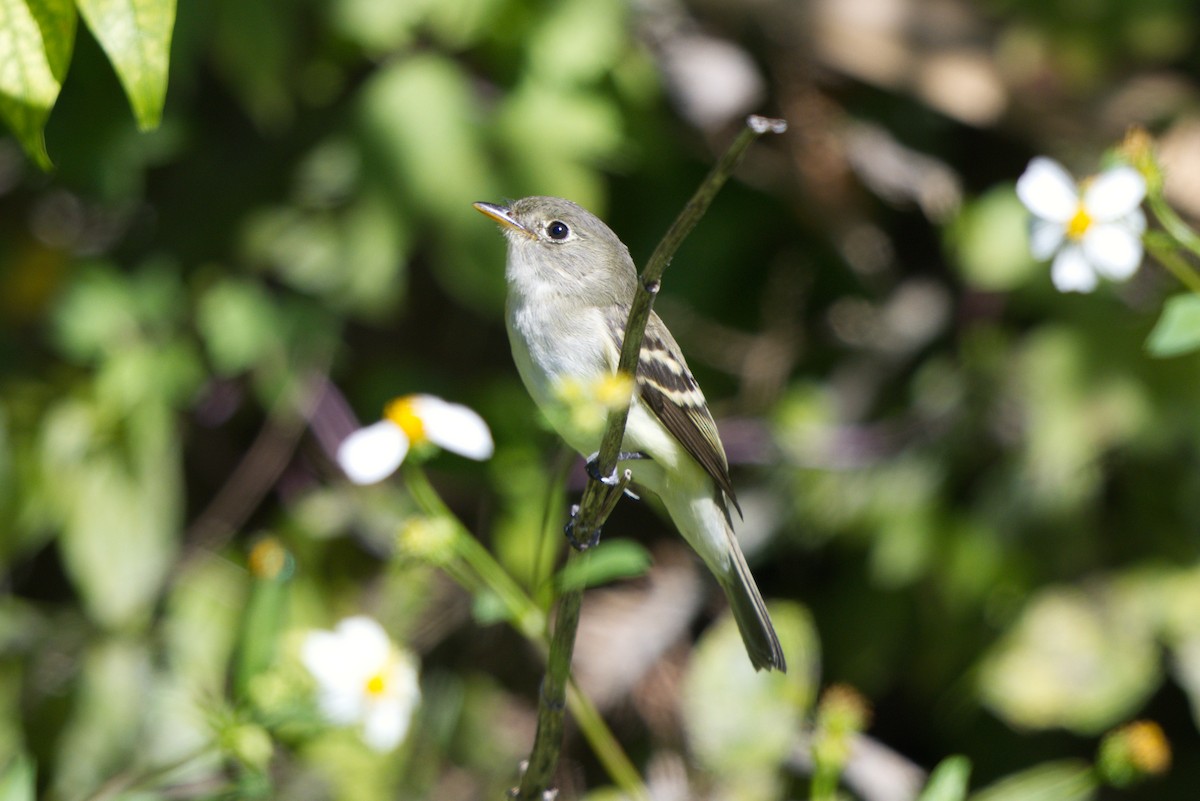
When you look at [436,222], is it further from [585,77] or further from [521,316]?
[521,316]

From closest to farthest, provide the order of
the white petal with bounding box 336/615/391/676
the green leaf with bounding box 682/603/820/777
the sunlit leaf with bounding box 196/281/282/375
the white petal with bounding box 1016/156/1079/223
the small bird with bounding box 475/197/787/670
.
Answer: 1. the white petal with bounding box 1016/156/1079/223
2. the white petal with bounding box 336/615/391/676
3. the small bird with bounding box 475/197/787/670
4. the green leaf with bounding box 682/603/820/777
5. the sunlit leaf with bounding box 196/281/282/375

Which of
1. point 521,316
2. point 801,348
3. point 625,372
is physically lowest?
point 801,348

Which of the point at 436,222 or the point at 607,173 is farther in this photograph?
the point at 607,173

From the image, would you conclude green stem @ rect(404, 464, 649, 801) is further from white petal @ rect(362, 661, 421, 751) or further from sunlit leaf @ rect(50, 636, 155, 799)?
sunlit leaf @ rect(50, 636, 155, 799)

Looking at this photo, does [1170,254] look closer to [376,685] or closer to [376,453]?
[376,453]

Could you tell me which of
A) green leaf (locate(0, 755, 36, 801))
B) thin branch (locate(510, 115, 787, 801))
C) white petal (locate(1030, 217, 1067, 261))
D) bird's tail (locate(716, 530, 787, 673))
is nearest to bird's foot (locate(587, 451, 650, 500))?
thin branch (locate(510, 115, 787, 801))

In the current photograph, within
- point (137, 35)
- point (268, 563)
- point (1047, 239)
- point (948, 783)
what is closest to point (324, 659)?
point (268, 563)

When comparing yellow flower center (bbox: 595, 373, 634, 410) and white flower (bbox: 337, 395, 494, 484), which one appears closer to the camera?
yellow flower center (bbox: 595, 373, 634, 410)

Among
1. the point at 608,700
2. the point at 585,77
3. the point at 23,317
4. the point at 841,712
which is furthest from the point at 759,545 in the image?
the point at 23,317
